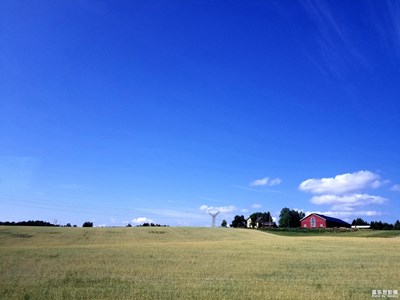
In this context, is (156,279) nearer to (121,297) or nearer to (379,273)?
(121,297)

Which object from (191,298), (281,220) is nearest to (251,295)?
(191,298)

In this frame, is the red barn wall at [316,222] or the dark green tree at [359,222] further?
the dark green tree at [359,222]

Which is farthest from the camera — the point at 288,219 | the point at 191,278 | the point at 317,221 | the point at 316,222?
the point at 288,219

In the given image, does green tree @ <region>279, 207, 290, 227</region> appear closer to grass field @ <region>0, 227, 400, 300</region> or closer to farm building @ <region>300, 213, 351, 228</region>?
farm building @ <region>300, 213, 351, 228</region>

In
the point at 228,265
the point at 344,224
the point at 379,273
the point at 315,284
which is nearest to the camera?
the point at 315,284

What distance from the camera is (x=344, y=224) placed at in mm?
166375

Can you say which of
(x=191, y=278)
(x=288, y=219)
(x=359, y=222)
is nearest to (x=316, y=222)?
(x=288, y=219)

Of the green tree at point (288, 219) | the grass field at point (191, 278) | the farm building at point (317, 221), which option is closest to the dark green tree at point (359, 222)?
the green tree at point (288, 219)

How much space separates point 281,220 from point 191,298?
173345 mm

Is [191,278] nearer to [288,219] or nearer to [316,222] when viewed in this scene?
[316,222]

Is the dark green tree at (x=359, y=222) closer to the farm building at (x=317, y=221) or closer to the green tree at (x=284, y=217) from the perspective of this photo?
the green tree at (x=284, y=217)

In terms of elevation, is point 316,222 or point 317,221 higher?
point 317,221

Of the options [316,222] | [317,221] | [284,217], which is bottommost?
[316,222]

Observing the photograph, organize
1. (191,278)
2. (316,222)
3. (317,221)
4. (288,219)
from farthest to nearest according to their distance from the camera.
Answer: (288,219)
(316,222)
(317,221)
(191,278)
